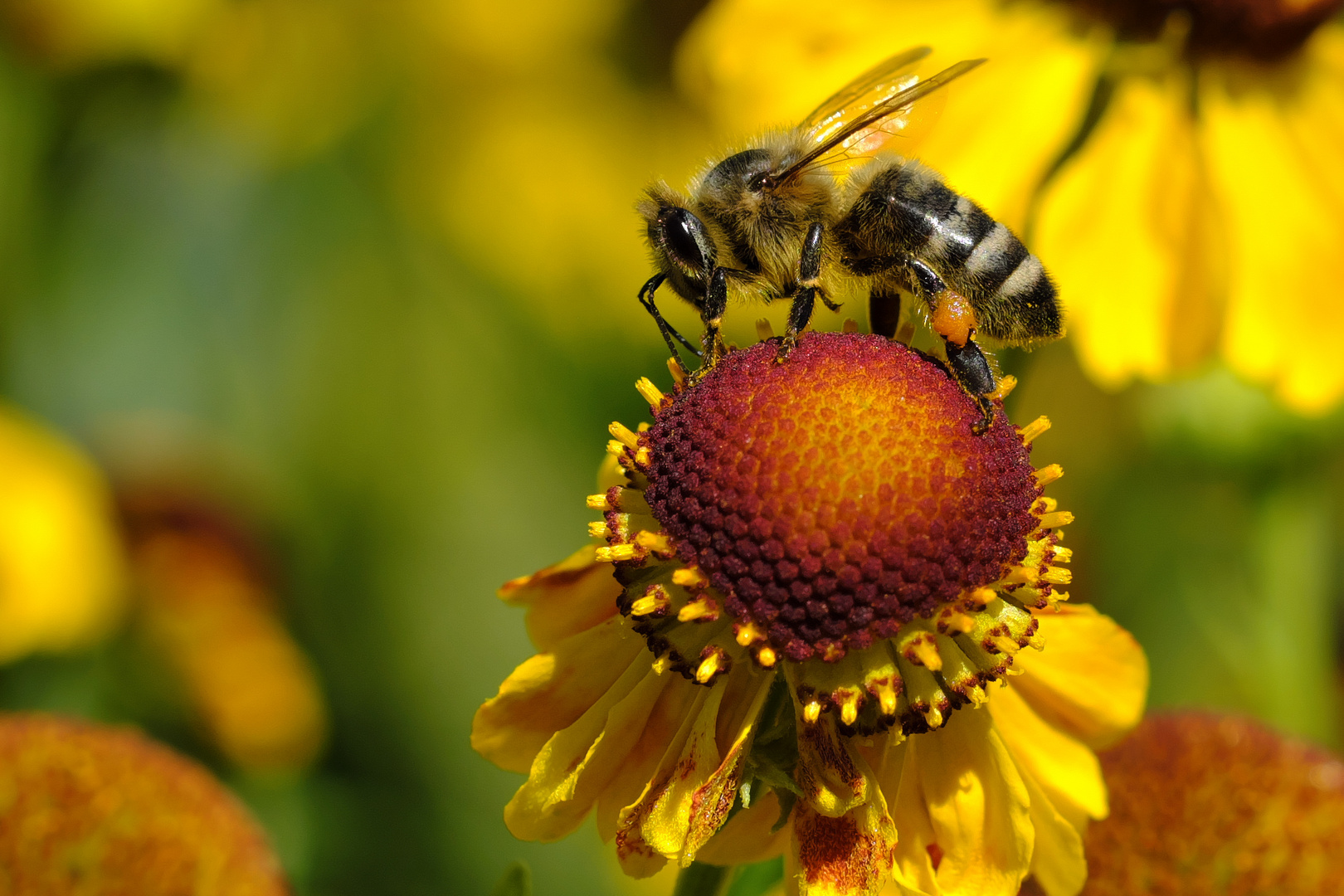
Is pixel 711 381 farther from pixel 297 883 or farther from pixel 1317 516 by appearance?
pixel 1317 516

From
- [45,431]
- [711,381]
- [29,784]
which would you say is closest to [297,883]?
[29,784]

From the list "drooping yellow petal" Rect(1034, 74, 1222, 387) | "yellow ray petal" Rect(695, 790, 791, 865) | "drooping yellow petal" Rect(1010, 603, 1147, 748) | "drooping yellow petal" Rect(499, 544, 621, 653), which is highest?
"drooping yellow petal" Rect(1034, 74, 1222, 387)

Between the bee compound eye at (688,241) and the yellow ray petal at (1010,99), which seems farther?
the yellow ray petal at (1010,99)

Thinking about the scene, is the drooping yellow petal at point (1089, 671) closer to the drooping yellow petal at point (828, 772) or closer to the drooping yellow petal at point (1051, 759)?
the drooping yellow petal at point (1051, 759)

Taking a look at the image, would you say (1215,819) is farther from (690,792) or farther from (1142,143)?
(1142,143)

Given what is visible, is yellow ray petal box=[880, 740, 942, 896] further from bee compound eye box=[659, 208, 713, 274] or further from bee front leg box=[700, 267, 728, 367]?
bee compound eye box=[659, 208, 713, 274]

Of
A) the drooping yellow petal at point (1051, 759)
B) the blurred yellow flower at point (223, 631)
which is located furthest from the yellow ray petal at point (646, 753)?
the blurred yellow flower at point (223, 631)

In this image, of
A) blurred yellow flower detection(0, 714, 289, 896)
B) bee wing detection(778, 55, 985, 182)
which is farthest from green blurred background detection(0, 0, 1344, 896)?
blurred yellow flower detection(0, 714, 289, 896)
